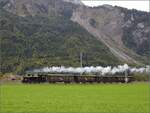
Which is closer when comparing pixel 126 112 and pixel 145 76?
pixel 126 112

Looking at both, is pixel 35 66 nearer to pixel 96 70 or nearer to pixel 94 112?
pixel 96 70

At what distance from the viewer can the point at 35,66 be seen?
193m

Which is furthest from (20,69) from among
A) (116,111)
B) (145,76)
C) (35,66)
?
(116,111)

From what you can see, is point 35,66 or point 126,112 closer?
point 126,112

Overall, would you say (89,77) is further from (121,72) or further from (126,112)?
(126,112)

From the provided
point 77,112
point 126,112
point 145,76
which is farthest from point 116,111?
point 145,76

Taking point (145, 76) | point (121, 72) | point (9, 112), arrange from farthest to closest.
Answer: point (121, 72)
point (145, 76)
point (9, 112)

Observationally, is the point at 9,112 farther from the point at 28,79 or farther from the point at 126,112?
the point at 28,79

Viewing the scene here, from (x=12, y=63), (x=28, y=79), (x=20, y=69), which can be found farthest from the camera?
(x=12, y=63)

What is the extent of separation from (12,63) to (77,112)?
17695 cm

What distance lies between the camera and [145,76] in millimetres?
131125

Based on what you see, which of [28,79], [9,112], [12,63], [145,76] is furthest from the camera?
[12,63]

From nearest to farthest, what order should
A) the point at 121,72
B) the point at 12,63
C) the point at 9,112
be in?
the point at 9,112 → the point at 121,72 → the point at 12,63

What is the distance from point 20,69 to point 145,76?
223 feet
